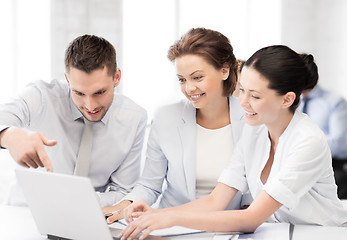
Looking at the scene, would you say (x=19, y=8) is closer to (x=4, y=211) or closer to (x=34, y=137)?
(x=4, y=211)

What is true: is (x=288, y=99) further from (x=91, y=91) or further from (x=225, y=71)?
(x=91, y=91)

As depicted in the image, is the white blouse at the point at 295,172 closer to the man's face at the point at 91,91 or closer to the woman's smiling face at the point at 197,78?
the woman's smiling face at the point at 197,78

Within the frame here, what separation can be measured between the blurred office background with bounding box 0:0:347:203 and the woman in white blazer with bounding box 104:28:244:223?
1.83 meters

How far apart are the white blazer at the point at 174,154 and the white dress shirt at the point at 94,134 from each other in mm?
111

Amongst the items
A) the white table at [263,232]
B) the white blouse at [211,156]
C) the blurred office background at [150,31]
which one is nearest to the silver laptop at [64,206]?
the white table at [263,232]

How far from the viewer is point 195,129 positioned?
2.17 m

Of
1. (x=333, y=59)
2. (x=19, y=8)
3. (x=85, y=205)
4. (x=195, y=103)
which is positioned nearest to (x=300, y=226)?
(x=195, y=103)

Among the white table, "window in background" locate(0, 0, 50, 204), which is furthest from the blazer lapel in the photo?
"window in background" locate(0, 0, 50, 204)

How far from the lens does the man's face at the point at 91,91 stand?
1983 mm

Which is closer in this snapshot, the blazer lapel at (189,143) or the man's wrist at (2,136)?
the man's wrist at (2,136)

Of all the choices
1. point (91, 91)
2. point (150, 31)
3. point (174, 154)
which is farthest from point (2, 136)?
point (150, 31)

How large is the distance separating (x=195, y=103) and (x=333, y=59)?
4.12m

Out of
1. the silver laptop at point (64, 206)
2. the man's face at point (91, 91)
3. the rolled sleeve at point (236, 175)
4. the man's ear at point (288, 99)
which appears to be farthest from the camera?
the man's face at point (91, 91)

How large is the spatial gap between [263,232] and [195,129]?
0.67 m
